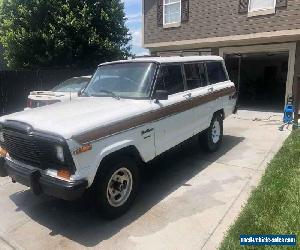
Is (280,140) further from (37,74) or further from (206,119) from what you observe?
(37,74)

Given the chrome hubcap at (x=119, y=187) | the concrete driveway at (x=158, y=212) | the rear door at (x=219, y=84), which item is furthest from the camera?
the rear door at (x=219, y=84)

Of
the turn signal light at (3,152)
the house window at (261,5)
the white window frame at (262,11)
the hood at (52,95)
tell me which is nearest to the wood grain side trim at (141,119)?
the turn signal light at (3,152)

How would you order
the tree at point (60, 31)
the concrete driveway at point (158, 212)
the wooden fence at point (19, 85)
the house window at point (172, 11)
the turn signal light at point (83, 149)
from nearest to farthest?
1. the turn signal light at point (83, 149)
2. the concrete driveway at point (158, 212)
3. the wooden fence at point (19, 85)
4. the house window at point (172, 11)
5. the tree at point (60, 31)

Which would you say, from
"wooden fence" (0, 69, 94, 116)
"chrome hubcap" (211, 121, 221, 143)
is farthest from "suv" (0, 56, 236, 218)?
"wooden fence" (0, 69, 94, 116)

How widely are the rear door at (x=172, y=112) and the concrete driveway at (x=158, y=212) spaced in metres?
0.78

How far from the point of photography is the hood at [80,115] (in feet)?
12.7

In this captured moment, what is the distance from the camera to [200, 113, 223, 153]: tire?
710cm

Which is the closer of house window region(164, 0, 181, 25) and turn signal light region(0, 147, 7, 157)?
turn signal light region(0, 147, 7, 157)

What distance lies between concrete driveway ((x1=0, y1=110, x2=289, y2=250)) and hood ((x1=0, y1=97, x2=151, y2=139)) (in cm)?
144

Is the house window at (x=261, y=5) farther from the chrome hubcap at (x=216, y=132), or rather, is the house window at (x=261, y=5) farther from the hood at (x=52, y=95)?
the hood at (x=52, y=95)

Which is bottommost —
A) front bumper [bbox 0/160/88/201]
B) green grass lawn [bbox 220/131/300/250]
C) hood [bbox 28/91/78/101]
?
green grass lawn [bbox 220/131/300/250]

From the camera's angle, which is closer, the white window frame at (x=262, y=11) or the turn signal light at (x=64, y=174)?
the turn signal light at (x=64, y=174)

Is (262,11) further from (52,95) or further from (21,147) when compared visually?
(21,147)

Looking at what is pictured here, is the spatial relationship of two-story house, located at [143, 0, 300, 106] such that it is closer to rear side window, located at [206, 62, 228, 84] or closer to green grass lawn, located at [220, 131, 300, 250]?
rear side window, located at [206, 62, 228, 84]
